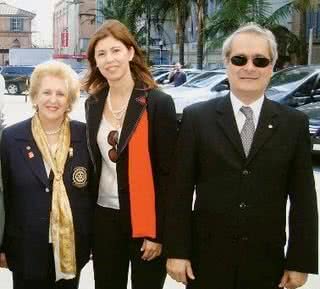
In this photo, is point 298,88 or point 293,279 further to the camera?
point 298,88

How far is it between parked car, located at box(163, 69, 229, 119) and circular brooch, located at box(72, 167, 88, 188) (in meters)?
10.2

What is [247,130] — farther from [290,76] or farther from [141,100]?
[290,76]

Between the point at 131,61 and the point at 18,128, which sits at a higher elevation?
the point at 131,61

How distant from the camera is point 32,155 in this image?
293 centimetres

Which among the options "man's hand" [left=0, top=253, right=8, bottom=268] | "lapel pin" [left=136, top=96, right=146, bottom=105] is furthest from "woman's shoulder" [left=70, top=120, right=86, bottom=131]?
"man's hand" [left=0, top=253, right=8, bottom=268]

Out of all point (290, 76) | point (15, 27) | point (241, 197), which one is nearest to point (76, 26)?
point (15, 27)

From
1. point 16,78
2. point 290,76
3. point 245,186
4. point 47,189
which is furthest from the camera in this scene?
point 16,78

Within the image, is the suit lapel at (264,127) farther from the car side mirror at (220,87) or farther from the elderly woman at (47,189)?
the car side mirror at (220,87)

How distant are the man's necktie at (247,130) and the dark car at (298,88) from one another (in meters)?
9.03

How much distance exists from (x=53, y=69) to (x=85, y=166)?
0.56 metres

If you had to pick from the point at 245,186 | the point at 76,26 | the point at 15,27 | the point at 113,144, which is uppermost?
the point at 15,27

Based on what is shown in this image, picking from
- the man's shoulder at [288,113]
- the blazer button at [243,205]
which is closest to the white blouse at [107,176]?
the blazer button at [243,205]

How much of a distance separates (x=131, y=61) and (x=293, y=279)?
1457 mm

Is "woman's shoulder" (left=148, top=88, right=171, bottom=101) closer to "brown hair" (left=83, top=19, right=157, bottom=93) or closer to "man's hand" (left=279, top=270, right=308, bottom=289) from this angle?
"brown hair" (left=83, top=19, right=157, bottom=93)
